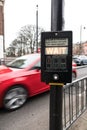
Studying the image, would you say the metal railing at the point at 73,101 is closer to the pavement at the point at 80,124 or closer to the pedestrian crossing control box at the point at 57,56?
the pavement at the point at 80,124

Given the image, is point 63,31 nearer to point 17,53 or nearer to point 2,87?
point 2,87

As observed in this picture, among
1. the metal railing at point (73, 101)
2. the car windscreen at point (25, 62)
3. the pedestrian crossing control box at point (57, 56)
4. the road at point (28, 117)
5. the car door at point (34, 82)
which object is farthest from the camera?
the car windscreen at point (25, 62)

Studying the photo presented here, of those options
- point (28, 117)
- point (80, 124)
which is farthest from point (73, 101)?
A: point (28, 117)

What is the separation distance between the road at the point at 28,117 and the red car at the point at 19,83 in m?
0.23

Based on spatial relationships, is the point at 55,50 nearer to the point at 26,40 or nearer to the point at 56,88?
the point at 56,88

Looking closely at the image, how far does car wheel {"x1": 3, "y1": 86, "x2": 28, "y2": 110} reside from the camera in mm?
4958

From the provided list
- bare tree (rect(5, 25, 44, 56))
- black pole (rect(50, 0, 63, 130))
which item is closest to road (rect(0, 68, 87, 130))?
black pole (rect(50, 0, 63, 130))

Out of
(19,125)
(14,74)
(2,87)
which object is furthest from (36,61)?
(19,125)

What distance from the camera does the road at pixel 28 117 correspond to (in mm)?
4145

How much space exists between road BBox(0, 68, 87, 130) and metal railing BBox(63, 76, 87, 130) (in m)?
0.54

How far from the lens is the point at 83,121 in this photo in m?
4.12

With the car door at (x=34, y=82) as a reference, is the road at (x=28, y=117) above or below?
below

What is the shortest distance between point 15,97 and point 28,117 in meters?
0.74

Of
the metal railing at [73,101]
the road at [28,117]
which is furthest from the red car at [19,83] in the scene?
the metal railing at [73,101]
